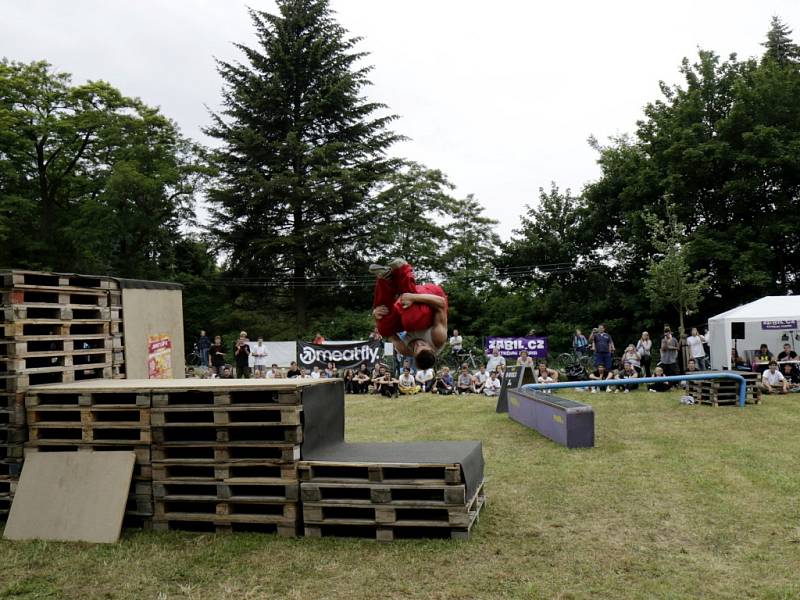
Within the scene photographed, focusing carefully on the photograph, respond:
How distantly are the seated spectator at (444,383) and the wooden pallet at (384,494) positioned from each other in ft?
43.4

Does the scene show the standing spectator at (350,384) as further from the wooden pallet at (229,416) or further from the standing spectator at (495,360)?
the wooden pallet at (229,416)

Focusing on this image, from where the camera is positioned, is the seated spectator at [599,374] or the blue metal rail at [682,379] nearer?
the blue metal rail at [682,379]

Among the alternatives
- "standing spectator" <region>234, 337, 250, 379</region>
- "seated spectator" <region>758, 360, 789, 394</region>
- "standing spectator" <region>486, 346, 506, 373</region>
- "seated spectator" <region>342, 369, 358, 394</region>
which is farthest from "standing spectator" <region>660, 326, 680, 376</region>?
"standing spectator" <region>234, 337, 250, 379</region>

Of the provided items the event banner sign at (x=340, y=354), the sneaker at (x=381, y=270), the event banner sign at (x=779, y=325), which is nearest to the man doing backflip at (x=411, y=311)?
the sneaker at (x=381, y=270)

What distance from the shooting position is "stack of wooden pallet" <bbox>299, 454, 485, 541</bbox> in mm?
5930

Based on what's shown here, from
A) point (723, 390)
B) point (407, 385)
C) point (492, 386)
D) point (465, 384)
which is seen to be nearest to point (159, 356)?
point (407, 385)

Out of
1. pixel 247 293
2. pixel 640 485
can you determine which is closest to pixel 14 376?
pixel 640 485

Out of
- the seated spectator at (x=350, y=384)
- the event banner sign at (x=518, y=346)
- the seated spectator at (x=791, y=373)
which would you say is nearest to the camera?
the seated spectator at (x=791, y=373)

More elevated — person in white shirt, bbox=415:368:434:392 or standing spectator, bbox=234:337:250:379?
standing spectator, bbox=234:337:250:379

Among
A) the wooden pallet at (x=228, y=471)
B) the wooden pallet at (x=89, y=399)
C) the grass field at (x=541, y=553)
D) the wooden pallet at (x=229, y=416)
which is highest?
the wooden pallet at (x=89, y=399)

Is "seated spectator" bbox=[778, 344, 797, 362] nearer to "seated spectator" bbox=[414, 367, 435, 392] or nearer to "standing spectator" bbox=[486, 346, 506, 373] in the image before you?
"standing spectator" bbox=[486, 346, 506, 373]

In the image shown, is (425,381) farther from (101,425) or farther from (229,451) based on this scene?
(101,425)

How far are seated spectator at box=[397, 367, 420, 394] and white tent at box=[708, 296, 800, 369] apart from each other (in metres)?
9.72

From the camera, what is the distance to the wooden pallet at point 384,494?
19.4 feet
